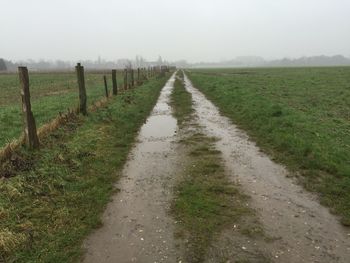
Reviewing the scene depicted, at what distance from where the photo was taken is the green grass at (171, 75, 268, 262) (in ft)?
20.2

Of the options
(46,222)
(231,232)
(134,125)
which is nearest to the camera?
(231,232)

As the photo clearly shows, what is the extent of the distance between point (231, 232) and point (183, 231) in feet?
2.66

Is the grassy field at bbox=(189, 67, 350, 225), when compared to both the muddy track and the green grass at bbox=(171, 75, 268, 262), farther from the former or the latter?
the green grass at bbox=(171, 75, 268, 262)

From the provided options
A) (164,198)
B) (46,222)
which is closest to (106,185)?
(164,198)

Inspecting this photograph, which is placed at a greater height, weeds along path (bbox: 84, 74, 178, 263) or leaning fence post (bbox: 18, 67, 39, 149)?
leaning fence post (bbox: 18, 67, 39, 149)

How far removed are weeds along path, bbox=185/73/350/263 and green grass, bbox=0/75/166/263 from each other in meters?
3.10

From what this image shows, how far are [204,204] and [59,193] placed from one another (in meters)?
3.14

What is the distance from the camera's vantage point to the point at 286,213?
708 centimetres

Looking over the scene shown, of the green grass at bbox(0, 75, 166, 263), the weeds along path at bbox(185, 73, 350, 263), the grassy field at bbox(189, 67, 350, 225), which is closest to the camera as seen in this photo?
the weeds along path at bbox(185, 73, 350, 263)

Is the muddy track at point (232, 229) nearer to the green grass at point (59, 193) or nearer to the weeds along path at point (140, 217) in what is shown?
the weeds along path at point (140, 217)

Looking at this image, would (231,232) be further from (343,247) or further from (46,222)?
(46,222)

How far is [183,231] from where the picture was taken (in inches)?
250

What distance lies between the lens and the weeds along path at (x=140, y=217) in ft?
18.9

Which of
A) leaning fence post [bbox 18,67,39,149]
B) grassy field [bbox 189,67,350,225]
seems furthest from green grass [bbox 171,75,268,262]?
leaning fence post [bbox 18,67,39,149]
